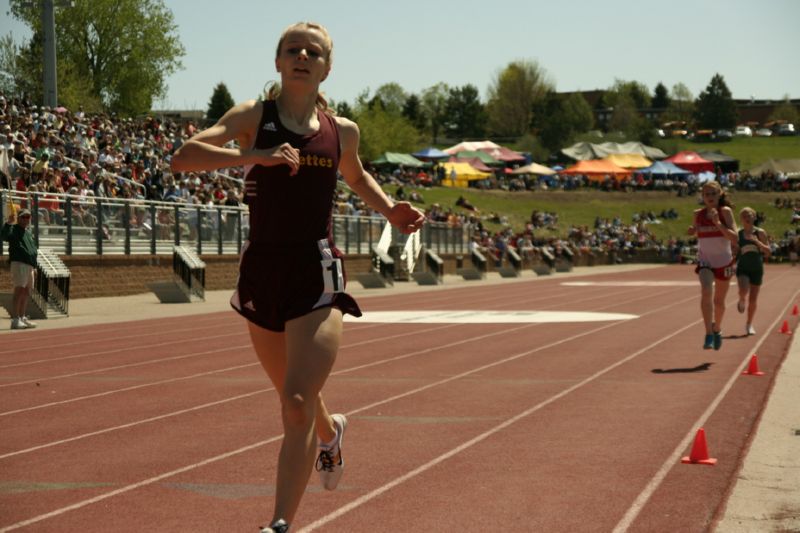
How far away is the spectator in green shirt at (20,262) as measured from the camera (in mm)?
19359

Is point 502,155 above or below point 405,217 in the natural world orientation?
above

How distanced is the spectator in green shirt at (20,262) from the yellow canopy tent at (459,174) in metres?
58.9

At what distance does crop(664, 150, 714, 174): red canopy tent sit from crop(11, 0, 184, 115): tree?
117ft

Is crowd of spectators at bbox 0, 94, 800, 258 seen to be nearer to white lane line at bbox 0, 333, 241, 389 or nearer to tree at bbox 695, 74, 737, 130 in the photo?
white lane line at bbox 0, 333, 241, 389

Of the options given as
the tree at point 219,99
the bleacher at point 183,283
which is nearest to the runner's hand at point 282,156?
the bleacher at point 183,283

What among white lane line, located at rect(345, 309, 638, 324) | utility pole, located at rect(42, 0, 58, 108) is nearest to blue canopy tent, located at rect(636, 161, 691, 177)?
utility pole, located at rect(42, 0, 58, 108)

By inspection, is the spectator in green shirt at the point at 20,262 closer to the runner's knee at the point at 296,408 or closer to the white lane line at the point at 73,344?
the white lane line at the point at 73,344

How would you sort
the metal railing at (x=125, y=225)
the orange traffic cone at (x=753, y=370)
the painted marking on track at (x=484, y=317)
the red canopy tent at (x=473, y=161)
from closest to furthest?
1. the orange traffic cone at (x=753, y=370)
2. the painted marking on track at (x=484, y=317)
3. the metal railing at (x=125, y=225)
4. the red canopy tent at (x=473, y=161)

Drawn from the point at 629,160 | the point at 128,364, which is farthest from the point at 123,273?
A: the point at 629,160

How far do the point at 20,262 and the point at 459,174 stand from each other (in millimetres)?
61590

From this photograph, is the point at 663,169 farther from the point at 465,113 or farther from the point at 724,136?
the point at 465,113

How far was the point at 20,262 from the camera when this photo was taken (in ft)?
64.1

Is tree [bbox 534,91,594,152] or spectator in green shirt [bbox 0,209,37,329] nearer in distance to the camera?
spectator in green shirt [bbox 0,209,37,329]

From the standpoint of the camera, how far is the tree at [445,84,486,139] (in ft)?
582
